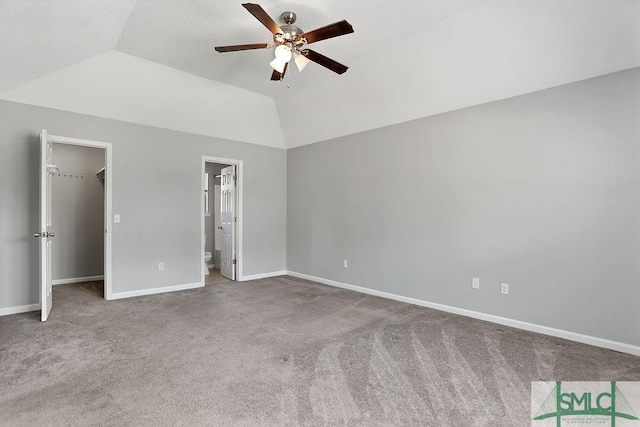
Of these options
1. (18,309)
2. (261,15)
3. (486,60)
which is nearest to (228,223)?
(18,309)

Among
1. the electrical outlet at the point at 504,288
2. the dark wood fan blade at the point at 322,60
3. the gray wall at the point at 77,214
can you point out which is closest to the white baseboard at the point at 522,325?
the electrical outlet at the point at 504,288

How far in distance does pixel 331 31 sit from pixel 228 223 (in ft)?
13.4

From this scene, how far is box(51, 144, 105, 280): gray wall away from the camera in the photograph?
17.6 feet

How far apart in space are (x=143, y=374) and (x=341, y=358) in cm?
146

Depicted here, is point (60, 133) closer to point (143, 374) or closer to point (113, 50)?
point (113, 50)

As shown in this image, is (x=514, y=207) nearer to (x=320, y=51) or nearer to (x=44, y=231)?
(x=320, y=51)

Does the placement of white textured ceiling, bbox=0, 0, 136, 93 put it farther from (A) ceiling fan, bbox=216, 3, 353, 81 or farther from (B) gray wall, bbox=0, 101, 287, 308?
(A) ceiling fan, bbox=216, 3, 353, 81

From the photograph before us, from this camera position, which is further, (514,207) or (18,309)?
(18,309)

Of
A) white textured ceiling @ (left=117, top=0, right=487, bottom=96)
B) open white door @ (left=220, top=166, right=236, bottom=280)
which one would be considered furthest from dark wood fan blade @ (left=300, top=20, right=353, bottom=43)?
open white door @ (left=220, top=166, right=236, bottom=280)

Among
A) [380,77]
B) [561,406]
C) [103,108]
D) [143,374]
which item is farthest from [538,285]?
[103,108]

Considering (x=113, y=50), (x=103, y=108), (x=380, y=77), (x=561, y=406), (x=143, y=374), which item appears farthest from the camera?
(x=103, y=108)

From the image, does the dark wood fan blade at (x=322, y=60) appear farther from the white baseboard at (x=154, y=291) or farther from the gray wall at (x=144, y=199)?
the white baseboard at (x=154, y=291)

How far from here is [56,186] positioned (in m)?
5.38

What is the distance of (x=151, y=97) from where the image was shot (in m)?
4.27
